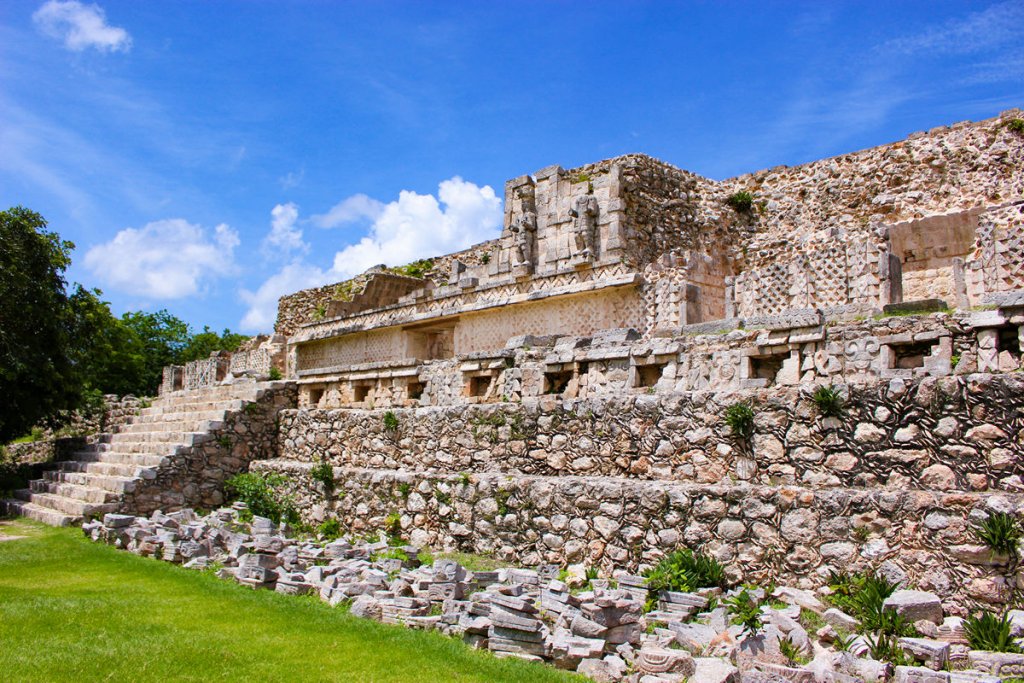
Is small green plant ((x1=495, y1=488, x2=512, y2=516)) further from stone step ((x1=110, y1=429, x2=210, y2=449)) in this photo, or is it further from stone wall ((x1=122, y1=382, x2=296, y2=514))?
stone step ((x1=110, y1=429, x2=210, y2=449))

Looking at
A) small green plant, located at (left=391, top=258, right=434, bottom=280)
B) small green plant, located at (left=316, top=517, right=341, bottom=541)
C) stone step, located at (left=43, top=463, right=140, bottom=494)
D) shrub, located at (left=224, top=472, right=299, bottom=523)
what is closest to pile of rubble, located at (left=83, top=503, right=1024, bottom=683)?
small green plant, located at (left=316, top=517, right=341, bottom=541)

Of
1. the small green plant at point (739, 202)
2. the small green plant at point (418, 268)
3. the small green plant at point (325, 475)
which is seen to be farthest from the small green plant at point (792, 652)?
the small green plant at point (418, 268)

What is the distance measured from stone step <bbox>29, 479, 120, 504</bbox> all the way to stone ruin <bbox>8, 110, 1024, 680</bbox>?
69 mm

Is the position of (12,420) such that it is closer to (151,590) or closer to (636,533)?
(151,590)

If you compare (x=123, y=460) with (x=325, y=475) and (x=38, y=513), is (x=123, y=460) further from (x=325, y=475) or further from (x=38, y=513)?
(x=325, y=475)

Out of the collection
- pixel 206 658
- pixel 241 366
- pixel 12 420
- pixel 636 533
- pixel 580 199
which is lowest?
pixel 206 658

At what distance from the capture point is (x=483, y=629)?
6.04 metres

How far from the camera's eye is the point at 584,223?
14.2 m

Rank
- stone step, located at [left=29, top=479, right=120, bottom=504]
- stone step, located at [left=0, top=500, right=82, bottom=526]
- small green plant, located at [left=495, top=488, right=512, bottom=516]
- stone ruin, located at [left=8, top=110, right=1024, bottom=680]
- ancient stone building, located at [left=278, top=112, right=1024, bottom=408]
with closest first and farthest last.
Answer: stone ruin, located at [left=8, top=110, right=1024, bottom=680], ancient stone building, located at [left=278, top=112, right=1024, bottom=408], small green plant, located at [left=495, top=488, right=512, bottom=516], stone step, located at [left=0, top=500, right=82, bottom=526], stone step, located at [left=29, top=479, right=120, bottom=504]

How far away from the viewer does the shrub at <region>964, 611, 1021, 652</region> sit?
15.9ft

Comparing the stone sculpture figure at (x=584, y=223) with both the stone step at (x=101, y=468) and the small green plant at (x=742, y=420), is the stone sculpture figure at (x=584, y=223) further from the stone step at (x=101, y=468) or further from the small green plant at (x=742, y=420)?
the stone step at (x=101, y=468)

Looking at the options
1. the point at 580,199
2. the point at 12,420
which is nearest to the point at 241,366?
the point at 12,420

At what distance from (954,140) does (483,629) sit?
40.4 ft

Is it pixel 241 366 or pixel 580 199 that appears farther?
pixel 241 366
